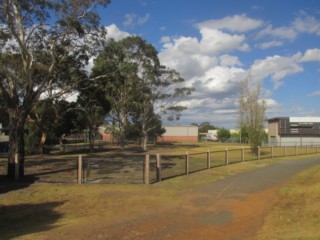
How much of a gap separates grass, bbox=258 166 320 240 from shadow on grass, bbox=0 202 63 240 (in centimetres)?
528

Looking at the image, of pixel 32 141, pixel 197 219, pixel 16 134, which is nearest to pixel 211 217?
pixel 197 219

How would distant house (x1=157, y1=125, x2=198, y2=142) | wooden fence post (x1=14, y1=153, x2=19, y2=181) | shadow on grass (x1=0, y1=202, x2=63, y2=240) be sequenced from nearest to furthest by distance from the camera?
shadow on grass (x1=0, y1=202, x2=63, y2=240), wooden fence post (x1=14, y1=153, x2=19, y2=181), distant house (x1=157, y1=125, x2=198, y2=142)

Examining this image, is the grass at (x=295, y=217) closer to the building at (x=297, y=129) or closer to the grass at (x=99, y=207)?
the grass at (x=99, y=207)

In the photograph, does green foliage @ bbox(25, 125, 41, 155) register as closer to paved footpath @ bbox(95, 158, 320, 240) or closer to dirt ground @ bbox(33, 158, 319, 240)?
paved footpath @ bbox(95, 158, 320, 240)

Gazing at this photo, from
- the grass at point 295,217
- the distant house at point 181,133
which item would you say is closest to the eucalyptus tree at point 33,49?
the grass at point 295,217

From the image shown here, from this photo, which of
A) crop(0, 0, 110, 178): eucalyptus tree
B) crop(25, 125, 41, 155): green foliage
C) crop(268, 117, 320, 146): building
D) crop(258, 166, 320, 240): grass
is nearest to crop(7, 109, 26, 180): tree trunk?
crop(0, 0, 110, 178): eucalyptus tree

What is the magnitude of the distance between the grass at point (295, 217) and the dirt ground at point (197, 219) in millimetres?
281

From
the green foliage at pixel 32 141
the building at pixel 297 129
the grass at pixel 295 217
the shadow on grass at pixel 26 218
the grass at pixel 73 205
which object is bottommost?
the shadow on grass at pixel 26 218

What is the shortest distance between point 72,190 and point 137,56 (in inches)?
1497

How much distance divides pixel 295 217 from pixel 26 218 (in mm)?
7153

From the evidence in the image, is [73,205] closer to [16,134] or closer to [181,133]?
[16,134]

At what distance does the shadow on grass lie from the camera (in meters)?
9.37

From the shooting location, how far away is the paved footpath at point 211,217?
8.63m

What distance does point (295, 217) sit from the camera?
395 inches
